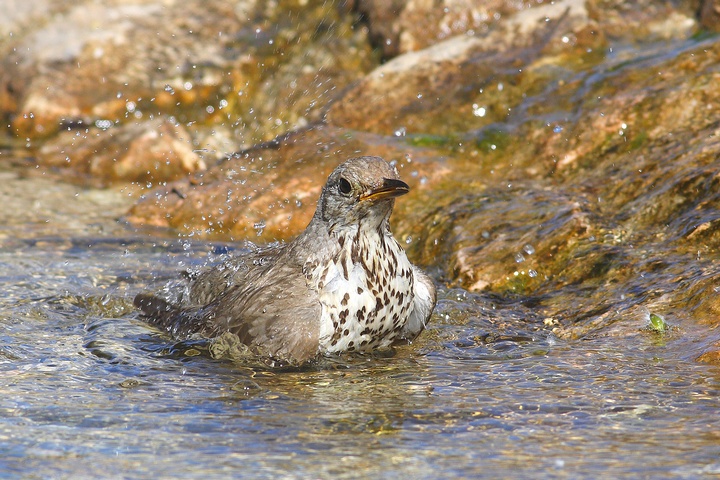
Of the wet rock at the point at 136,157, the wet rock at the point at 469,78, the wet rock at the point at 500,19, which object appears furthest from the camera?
the wet rock at the point at 136,157

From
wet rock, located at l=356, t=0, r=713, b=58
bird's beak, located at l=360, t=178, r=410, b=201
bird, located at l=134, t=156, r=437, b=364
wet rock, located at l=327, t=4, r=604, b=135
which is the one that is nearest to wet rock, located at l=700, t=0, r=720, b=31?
wet rock, located at l=356, t=0, r=713, b=58

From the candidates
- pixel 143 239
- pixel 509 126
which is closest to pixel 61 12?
pixel 143 239

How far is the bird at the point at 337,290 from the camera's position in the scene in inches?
217

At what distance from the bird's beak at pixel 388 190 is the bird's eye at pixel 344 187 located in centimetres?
12

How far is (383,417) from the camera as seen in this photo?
4.54 meters

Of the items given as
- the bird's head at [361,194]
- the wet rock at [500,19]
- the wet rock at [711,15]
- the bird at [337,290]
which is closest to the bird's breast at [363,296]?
the bird at [337,290]

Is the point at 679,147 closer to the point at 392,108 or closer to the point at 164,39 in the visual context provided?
the point at 392,108

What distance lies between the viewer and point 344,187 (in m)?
5.71

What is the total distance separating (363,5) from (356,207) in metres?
7.44

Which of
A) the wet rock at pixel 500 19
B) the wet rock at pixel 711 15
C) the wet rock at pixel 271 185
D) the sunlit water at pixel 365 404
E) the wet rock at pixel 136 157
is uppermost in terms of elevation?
the wet rock at pixel 500 19

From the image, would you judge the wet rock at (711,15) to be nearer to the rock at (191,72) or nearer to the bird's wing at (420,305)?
the rock at (191,72)

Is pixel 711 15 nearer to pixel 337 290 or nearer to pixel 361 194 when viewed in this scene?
pixel 361 194

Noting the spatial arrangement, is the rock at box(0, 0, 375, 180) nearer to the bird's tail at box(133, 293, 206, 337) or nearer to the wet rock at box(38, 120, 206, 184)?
the wet rock at box(38, 120, 206, 184)

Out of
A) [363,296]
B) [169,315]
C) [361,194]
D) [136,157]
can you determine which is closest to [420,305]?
[363,296]
